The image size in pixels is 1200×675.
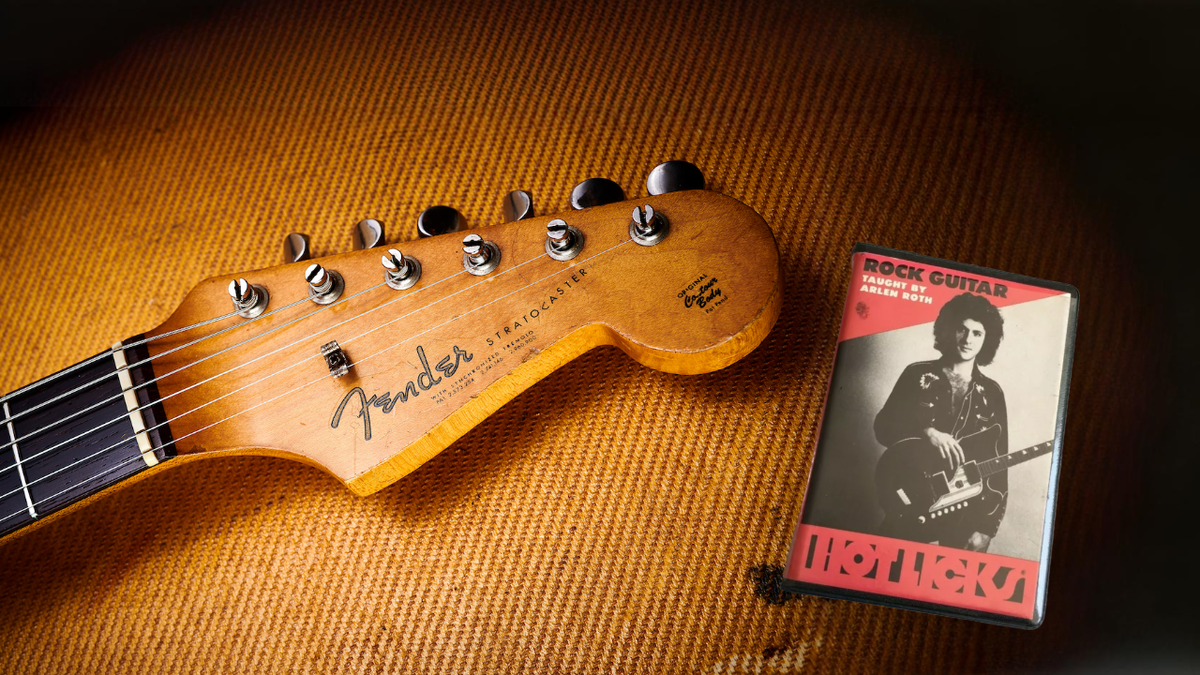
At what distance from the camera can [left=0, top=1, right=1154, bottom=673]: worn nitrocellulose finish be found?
0.55 metres

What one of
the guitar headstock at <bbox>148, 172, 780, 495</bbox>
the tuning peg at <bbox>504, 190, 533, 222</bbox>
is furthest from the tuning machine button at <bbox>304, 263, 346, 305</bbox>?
the tuning peg at <bbox>504, 190, 533, 222</bbox>

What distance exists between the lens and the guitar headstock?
479 mm

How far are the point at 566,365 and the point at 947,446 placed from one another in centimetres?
32

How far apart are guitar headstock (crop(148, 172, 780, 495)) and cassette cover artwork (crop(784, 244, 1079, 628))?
0.45ft

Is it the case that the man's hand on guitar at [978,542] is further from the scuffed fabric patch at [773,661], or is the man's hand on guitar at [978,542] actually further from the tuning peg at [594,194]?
the tuning peg at [594,194]

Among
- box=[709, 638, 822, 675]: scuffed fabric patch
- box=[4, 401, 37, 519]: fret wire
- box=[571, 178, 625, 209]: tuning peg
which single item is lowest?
box=[4, 401, 37, 519]: fret wire

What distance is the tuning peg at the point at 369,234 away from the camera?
21.6 inches

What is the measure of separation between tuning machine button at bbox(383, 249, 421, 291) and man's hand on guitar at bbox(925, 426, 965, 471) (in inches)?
16.8

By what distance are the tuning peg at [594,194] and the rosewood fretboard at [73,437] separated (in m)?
0.35

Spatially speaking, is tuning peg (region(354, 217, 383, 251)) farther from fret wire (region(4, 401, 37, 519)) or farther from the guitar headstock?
fret wire (region(4, 401, 37, 519))

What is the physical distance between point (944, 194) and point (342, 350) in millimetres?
530

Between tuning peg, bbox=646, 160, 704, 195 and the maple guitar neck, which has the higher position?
tuning peg, bbox=646, 160, 704, 195

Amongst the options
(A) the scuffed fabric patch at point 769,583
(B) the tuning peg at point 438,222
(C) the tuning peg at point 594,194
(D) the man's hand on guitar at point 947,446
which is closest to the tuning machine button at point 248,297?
(B) the tuning peg at point 438,222

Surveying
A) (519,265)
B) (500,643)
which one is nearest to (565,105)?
(519,265)
